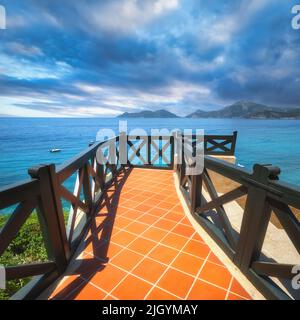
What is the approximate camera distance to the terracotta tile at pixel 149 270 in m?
2.03

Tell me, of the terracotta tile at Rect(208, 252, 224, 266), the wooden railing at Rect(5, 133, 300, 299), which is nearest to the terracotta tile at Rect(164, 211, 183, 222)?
the wooden railing at Rect(5, 133, 300, 299)

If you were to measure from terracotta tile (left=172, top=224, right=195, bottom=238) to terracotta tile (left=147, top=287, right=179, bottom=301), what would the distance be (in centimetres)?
105

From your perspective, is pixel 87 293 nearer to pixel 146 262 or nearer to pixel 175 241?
pixel 146 262

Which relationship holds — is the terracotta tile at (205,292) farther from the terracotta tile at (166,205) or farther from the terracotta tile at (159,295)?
the terracotta tile at (166,205)

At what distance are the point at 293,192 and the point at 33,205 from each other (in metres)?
2.12

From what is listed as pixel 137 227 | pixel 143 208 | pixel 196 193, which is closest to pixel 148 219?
pixel 137 227

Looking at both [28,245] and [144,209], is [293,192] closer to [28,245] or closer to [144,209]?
[144,209]

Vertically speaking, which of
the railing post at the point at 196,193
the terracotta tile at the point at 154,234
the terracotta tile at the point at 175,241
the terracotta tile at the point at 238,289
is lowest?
the terracotta tile at the point at 154,234

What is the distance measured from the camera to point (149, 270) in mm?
2123

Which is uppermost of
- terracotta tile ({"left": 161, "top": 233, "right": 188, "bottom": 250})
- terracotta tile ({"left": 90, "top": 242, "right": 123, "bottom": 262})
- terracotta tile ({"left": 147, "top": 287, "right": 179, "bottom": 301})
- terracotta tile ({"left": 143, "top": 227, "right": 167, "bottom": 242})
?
terracotta tile ({"left": 147, "top": 287, "right": 179, "bottom": 301})

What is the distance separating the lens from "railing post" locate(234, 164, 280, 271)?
1.55 m

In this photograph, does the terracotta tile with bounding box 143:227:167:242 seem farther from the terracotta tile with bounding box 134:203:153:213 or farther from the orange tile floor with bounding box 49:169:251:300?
the terracotta tile with bounding box 134:203:153:213

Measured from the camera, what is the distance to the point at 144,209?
11.8 feet

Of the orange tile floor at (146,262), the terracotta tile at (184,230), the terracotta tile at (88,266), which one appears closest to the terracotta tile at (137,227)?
the orange tile floor at (146,262)
